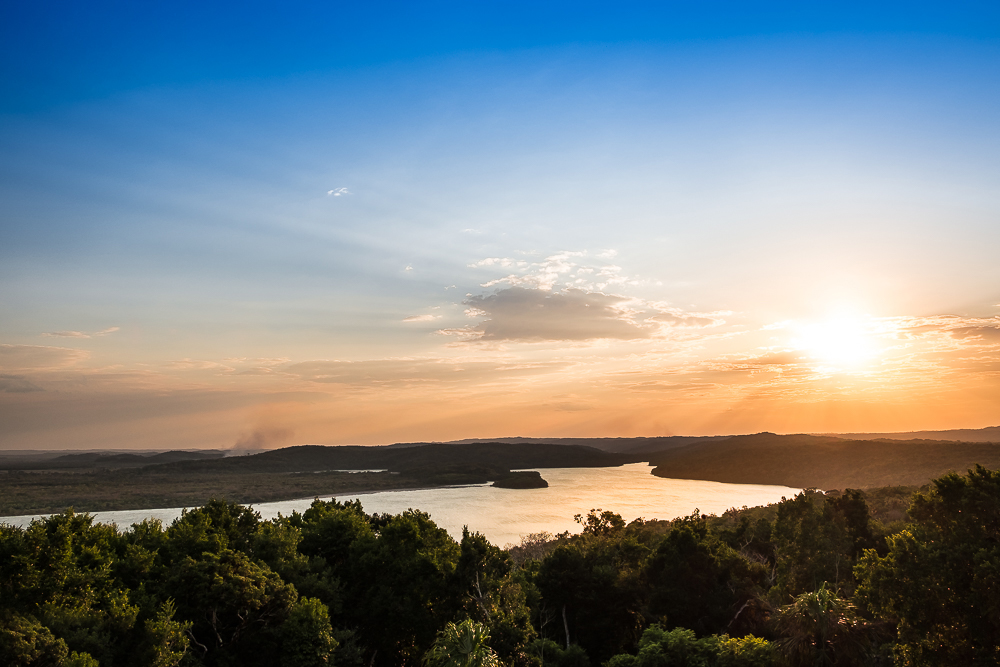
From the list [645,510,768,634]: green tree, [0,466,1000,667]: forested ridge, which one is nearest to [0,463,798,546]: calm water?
[645,510,768,634]: green tree

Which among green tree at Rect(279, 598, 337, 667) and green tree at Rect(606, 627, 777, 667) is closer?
green tree at Rect(279, 598, 337, 667)

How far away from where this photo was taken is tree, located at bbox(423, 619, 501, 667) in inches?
697

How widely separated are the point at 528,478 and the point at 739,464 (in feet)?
210

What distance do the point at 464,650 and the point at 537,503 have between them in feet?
304

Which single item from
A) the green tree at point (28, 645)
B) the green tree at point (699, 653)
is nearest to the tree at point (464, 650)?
the green tree at point (699, 653)

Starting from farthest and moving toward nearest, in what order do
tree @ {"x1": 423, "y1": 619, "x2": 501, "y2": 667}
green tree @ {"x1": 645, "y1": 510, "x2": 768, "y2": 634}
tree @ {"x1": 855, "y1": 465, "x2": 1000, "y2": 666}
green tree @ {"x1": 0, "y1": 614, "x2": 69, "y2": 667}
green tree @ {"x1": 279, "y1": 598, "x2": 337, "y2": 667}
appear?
green tree @ {"x1": 645, "y1": 510, "x2": 768, "y2": 634}, green tree @ {"x1": 279, "y1": 598, "x2": 337, "y2": 667}, tree @ {"x1": 855, "y1": 465, "x2": 1000, "y2": 666}, tree @ {"x1": 423, "y1": 619, "x2": 501, "y2": 667}, green tree @ {"x1": 0, "y1": 614, "x2": 69, "y2": 667}

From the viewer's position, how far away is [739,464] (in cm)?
16550

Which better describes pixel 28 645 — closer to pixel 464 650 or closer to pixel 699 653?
pixel 464 650

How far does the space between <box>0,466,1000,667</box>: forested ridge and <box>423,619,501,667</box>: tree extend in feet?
0.21

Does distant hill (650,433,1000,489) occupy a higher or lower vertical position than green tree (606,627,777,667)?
lower

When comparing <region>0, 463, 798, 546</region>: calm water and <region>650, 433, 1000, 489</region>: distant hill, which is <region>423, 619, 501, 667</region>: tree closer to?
<region>0, 463, 798, 546</region>: calm water

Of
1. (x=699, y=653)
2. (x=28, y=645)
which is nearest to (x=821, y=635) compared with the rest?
(x=699, y=653)

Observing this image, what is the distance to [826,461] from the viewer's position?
144m

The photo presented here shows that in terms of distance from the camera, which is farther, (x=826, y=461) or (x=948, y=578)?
(x=826, y=461)
